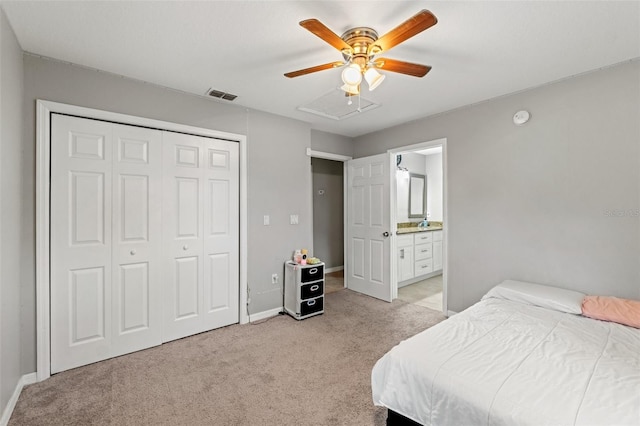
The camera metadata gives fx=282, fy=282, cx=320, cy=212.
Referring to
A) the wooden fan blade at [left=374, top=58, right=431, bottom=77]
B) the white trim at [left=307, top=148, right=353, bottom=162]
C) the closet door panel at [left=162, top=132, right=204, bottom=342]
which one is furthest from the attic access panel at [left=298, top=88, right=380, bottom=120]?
the closet door panel at [left=162, top=132, right=204, bottom=342]

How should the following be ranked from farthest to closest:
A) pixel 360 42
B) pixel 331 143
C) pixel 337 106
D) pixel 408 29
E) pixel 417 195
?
pixel 417 195, pixel 331 143, pixel 337 106, pixel 360 42, pixel 408 29

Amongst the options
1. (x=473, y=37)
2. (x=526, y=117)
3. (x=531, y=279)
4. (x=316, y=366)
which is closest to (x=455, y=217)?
(x=531, y=279)

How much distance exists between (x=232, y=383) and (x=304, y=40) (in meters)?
2.54

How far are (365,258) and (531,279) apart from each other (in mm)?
2058

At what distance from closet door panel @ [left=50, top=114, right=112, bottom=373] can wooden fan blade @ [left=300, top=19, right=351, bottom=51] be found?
208 cm

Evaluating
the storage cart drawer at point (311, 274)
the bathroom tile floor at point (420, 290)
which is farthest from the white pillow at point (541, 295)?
the storage cart drawer at point (311, 274)

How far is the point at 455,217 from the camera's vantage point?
3342 millimetres

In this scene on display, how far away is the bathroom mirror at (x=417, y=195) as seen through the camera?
564 centimetres

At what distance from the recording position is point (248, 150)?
10.7 ft

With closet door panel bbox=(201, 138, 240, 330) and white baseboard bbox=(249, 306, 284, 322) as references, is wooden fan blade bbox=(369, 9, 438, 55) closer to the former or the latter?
closet door panel bbox=(201, 138, 240, 330)

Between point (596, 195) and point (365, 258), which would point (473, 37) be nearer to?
point (596, 195)

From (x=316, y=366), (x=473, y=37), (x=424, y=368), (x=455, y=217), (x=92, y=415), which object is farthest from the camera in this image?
(x=455, y=217)

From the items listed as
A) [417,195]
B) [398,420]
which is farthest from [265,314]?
[417,195]

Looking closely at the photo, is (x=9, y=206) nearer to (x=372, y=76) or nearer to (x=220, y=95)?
(x=220, y=95)
